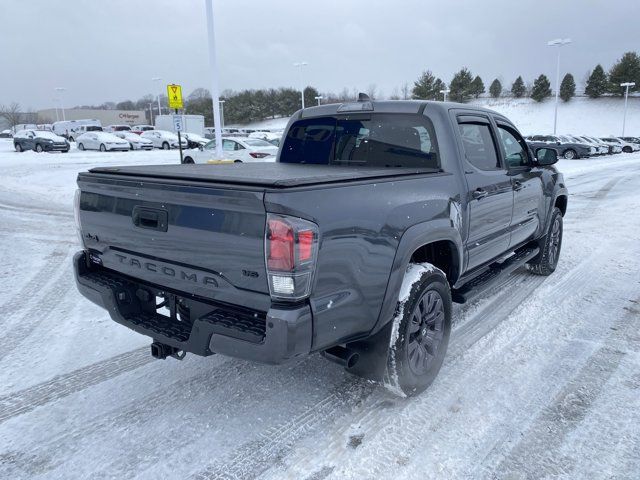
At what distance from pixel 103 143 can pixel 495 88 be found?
209ft

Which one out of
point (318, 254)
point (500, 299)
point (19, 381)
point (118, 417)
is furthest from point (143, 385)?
point (500, 299)

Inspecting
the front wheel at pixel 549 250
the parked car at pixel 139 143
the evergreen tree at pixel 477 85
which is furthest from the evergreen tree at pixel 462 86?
the front wheel at pixel 549 250

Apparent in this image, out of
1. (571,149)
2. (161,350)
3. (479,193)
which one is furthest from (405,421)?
(571,149)

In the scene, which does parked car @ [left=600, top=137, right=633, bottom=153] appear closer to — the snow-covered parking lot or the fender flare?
the snow-covered parking lot

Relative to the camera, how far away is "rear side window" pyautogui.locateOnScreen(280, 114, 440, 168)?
374cm

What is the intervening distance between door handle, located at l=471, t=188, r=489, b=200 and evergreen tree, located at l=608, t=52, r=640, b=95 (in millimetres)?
76425

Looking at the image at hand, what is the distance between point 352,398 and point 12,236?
23.7 ft

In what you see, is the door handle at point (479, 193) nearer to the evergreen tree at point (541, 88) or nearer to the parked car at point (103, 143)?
the parked car at point (103, 143)

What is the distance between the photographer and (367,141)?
4.03 meters

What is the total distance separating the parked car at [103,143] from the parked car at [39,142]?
Result: 172 centimetres

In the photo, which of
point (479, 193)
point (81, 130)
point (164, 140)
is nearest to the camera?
point (479, 193)

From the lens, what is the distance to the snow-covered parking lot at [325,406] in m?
2.59

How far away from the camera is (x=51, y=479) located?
97.4 inches

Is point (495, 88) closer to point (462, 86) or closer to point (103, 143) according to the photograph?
point (462, 86)
